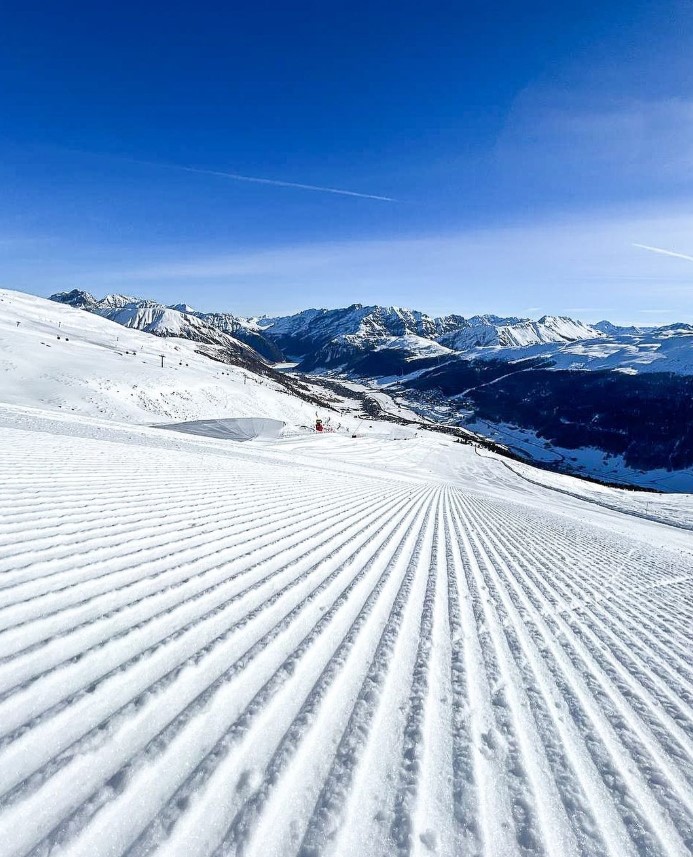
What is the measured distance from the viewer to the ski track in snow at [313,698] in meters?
1.94

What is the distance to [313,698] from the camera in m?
2.81

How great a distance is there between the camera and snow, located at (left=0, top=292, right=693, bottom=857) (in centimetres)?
195

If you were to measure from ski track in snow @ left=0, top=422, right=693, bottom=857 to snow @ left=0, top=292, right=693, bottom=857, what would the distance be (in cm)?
2

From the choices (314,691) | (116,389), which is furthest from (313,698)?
(116,389)

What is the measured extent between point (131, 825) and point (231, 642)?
155cm

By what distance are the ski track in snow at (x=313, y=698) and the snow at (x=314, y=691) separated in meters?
0.02

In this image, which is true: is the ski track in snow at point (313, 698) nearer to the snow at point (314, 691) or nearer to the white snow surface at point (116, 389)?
the snow at point (314, 691)

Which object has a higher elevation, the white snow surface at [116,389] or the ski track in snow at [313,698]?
the white snow surface at [116,389]

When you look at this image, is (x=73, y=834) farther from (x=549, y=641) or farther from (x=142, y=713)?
(x=549, y=641)

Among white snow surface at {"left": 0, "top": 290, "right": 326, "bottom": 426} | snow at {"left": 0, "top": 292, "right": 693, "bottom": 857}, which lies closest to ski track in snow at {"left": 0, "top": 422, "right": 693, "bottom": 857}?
snow at {"left": 0, "top": 292, "right": 693, "bottom": 857}

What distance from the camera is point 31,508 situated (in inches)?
235

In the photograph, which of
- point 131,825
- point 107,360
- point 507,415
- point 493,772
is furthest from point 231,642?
point 507,415

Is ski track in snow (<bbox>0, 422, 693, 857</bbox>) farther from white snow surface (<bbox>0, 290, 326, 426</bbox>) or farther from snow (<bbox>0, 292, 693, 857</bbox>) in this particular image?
white snow surface (<bbox>0, 290, 326, 426</bbox>)

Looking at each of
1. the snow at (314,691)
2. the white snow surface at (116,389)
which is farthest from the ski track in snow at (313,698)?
the white snow surface at (116,389)
